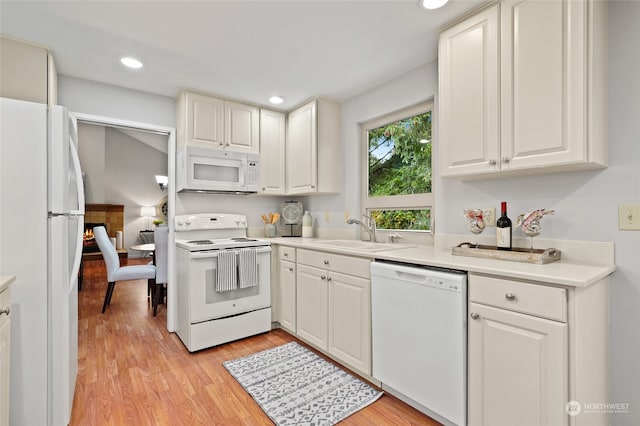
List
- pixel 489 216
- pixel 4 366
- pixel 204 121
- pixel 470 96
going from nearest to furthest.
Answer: pixel 4 366 < pixel 470 96 < pixel 489 216 < pixel 204 121

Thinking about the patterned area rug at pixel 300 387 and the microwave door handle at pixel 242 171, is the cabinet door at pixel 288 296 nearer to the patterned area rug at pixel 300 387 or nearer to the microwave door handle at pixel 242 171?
the patterned area rug at pixel 300 387

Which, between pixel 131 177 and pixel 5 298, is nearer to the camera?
pixel 5 298

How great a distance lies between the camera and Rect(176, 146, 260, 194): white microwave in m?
2.85

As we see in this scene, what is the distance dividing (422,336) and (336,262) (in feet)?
2.61

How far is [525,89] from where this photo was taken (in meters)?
1.57

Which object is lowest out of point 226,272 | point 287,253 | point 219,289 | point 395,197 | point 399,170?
point 219,289

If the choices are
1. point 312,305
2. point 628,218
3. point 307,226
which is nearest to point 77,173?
point 312,305

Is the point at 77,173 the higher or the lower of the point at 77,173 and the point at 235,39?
the lower

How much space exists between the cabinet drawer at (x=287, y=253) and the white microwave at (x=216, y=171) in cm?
74

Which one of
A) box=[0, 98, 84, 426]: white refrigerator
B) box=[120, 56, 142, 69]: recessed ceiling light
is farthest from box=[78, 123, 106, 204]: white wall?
box=[0, 98, 84, 426]: white refrigerator

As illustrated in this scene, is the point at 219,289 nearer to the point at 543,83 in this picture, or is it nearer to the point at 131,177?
the point at 543,83

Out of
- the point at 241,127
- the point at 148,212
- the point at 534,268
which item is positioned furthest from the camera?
the point at 148,212

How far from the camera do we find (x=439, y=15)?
6.01 ft

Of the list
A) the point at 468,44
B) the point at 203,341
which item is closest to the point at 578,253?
the point at 468,44
